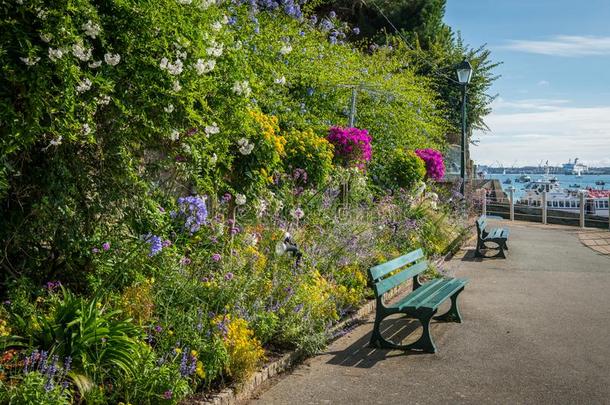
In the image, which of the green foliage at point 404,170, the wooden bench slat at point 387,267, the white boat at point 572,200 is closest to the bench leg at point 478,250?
the green foliage at point 404,170

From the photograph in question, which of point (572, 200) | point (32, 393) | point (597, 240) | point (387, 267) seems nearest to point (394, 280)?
point (387, 267)

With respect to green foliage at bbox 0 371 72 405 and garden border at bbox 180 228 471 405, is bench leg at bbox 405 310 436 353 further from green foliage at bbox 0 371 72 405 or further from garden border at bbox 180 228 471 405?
green foliage at bbox 0 371 72 405

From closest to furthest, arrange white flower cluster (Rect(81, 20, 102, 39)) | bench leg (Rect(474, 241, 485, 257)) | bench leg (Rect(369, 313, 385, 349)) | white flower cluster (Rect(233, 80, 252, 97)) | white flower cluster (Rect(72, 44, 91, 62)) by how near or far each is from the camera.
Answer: white flower cluster (Rect(72, 44, 91, 62))
white flower cluster (Rect(81, 20, 102, 39))
white flower cluster (Rect(233, 80, 252, 97))
bench leg (Rect(369, 313, 385, 349))
bench leg (Rect(474, 241, 485, 257))

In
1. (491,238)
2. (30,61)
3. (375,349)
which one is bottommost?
(375,349)

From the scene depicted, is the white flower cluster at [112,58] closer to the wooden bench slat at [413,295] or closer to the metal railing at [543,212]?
the wooden bench slat at [413,295]

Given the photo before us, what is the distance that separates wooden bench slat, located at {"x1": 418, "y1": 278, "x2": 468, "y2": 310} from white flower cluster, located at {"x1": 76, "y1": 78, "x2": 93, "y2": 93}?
3511mm

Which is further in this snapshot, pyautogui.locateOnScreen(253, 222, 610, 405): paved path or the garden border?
pyautogui.locateOnScreen(253, 222, 610, 405): paved path

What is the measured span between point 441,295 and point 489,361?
1.01m

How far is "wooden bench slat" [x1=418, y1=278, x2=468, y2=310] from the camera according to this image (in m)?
6.17

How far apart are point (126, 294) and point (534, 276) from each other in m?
7.86

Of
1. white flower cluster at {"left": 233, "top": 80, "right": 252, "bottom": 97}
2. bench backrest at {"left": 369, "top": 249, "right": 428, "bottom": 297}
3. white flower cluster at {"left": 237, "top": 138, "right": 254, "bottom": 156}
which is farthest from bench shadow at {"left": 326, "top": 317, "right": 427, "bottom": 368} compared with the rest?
white flower cluster at {"left": 233, "top": 80, "right": 252, "bottom": 97}

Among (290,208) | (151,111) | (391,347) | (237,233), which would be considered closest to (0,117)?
(151,111)

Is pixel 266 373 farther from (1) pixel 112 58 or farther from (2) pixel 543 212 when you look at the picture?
(2) pixel 543 212

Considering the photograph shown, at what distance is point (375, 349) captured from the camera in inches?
248
